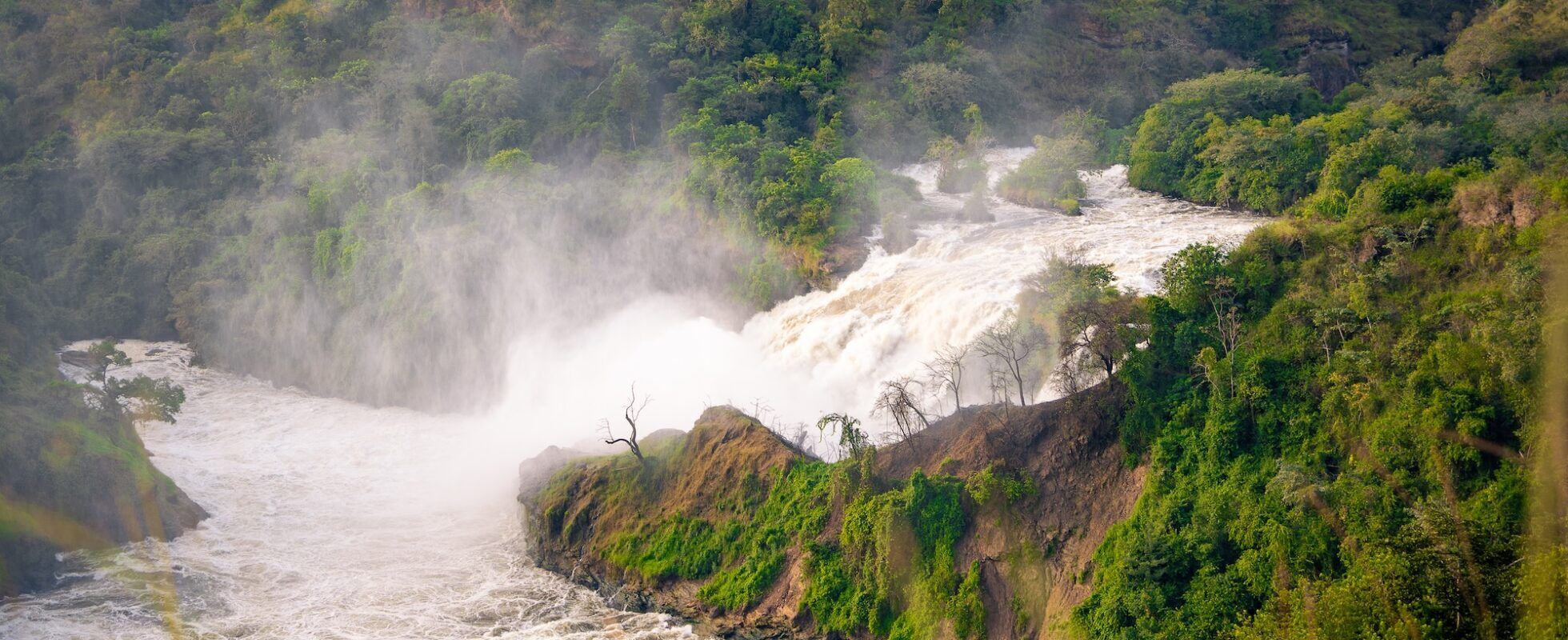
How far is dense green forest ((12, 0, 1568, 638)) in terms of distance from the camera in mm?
27453

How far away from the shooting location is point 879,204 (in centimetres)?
5162

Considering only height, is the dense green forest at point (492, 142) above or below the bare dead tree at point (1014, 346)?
above

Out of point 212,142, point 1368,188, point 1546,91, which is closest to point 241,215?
point 212,142

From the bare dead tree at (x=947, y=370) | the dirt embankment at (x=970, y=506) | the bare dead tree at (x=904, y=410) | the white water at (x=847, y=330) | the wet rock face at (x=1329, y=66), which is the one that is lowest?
the dirt embankment at (x=970, y=506)

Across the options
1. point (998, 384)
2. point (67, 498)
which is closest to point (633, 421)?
point (998, 384)

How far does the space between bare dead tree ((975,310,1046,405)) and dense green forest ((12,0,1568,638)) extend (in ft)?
9.07

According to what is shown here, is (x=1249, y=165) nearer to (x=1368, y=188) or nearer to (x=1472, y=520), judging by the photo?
(x=1368, y=188)

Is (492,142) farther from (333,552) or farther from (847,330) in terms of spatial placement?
(333,552)

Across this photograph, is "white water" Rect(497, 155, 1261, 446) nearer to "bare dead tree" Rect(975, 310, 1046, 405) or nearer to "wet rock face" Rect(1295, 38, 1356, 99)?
"bare dead tree" Rect(975, 310, 1046, 405)

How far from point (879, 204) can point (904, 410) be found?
18839 millimetres

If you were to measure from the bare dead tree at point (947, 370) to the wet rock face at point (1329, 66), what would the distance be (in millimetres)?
33830

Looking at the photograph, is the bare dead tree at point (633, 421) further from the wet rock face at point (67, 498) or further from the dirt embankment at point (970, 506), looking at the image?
the wet rock face at point (67, 498)

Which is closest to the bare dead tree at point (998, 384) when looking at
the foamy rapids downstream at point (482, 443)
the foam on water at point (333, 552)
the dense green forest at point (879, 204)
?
the foamy rapids downstream at point (482, 443)

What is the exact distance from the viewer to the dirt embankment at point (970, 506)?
3070cm
